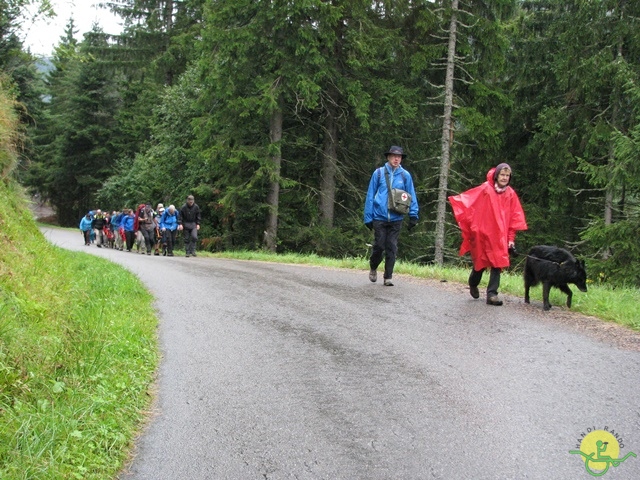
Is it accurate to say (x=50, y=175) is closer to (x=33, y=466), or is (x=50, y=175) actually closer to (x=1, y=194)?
(x=1, y=194)

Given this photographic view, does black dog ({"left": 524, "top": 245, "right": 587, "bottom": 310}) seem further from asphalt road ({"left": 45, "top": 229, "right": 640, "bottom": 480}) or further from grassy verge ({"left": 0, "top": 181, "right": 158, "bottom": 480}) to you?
grassy verge ({"left": 0, "top": 181, "right": 158, "bottom": 480})

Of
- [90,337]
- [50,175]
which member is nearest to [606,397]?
[90,337]

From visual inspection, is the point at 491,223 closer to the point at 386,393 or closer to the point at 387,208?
the point at 387,208

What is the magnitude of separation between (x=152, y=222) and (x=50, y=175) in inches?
1402

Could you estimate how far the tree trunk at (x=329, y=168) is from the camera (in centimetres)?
2389

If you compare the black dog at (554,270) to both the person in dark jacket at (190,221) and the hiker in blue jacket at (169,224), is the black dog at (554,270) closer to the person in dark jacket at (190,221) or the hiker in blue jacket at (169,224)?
the person in dark jacket at (190,221)

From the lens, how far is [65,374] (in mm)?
4418

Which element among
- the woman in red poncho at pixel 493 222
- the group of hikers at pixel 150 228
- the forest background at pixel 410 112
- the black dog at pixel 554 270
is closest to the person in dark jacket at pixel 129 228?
the group of hikers at pixel 150 228

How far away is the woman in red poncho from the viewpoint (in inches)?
319

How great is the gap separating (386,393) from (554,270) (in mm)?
4396

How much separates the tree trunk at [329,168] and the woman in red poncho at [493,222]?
15605mm

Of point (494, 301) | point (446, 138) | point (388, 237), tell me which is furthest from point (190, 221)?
point (494, 301)

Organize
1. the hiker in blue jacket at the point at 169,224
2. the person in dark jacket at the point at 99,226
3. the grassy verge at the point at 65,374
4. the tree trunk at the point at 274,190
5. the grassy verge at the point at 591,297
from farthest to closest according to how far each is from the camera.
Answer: the person in dark jacket at the point at 99,226, the hiker in blue jacket at the point at 169,224, the tree trunk at the point at 274,190, the grassy verge at the point at 591,297, the grassy verge at the point at 65,374

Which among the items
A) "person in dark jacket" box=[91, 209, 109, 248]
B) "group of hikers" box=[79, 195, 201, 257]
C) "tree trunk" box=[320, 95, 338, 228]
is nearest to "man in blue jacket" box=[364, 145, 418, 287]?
"group of hikers" box=[79, 195, 201, 257]
